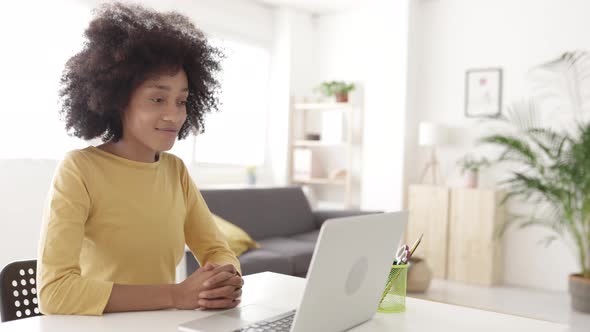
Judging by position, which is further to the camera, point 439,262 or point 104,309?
point 439,262

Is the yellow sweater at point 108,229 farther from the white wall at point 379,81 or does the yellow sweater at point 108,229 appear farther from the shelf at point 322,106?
the shelf at point 322,106

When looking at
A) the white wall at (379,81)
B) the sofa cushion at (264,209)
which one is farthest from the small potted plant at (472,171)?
the sofa cushion at (264,209)

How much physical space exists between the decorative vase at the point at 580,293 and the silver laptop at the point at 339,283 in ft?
11.6

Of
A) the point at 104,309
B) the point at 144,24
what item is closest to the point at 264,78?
the point at 144,24

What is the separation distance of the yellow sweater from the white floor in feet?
9.94

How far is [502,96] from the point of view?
532 cm

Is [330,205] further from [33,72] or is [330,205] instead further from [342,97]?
[33,72]

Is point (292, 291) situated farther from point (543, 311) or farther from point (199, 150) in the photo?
point (199, 150)

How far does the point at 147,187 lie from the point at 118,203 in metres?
0.09

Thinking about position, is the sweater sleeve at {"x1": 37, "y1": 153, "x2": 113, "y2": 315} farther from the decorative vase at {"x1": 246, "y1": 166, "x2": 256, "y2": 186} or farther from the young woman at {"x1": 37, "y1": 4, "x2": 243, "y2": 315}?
the decorative vase at {"x1": 246, "y1": 166, "x2": 256, "y2": 186}

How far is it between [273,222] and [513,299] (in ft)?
6.53

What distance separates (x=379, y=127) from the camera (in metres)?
5.86

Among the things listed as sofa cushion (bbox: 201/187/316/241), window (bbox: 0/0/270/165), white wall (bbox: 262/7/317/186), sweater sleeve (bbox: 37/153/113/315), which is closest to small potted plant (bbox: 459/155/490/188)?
sofa cushion (bbox: 201/187/316/241)

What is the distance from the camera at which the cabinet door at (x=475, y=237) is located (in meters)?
5.05
